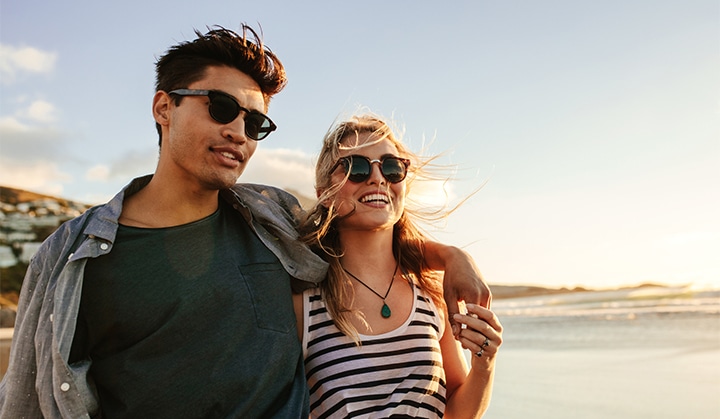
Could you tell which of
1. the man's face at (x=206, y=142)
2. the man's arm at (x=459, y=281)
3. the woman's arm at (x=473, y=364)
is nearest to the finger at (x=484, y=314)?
the woman's arm at (x=473, y=364)

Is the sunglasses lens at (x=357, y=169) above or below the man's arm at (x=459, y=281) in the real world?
above

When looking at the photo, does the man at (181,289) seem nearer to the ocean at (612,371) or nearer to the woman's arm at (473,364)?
the woman's arm at (473,364)

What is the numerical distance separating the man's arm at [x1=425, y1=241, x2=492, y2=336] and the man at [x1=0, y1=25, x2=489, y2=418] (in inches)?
0.5

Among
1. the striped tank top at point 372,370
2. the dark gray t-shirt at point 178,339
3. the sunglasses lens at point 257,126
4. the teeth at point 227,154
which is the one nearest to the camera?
the dark gray t-shirt at point 178,339

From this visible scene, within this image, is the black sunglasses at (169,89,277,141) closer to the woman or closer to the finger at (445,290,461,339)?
the woman

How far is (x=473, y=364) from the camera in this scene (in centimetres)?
304

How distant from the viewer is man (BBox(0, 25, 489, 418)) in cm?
258

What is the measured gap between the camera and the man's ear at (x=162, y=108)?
10.4ft

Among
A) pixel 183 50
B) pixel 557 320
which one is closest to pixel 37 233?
pixel 557 320

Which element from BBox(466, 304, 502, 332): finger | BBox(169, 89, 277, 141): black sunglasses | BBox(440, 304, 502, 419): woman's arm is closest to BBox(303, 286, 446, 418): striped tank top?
BBox(440, 304, 502, 419): woman's arm

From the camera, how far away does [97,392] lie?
2639 millimetres

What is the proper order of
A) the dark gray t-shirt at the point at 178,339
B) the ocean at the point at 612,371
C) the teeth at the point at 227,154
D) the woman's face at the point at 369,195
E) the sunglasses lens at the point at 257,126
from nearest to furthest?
the dark gray t-shirt at the point at 178,339 → the teeth at the point at 227,154 → the sunglasses lens at the point at 257,126 → the woman's face at the point at 369,195 → the ocean at the point at 612,371

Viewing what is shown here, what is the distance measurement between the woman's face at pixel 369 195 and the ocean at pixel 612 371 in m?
3.92

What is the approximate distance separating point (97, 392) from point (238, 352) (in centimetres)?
63
